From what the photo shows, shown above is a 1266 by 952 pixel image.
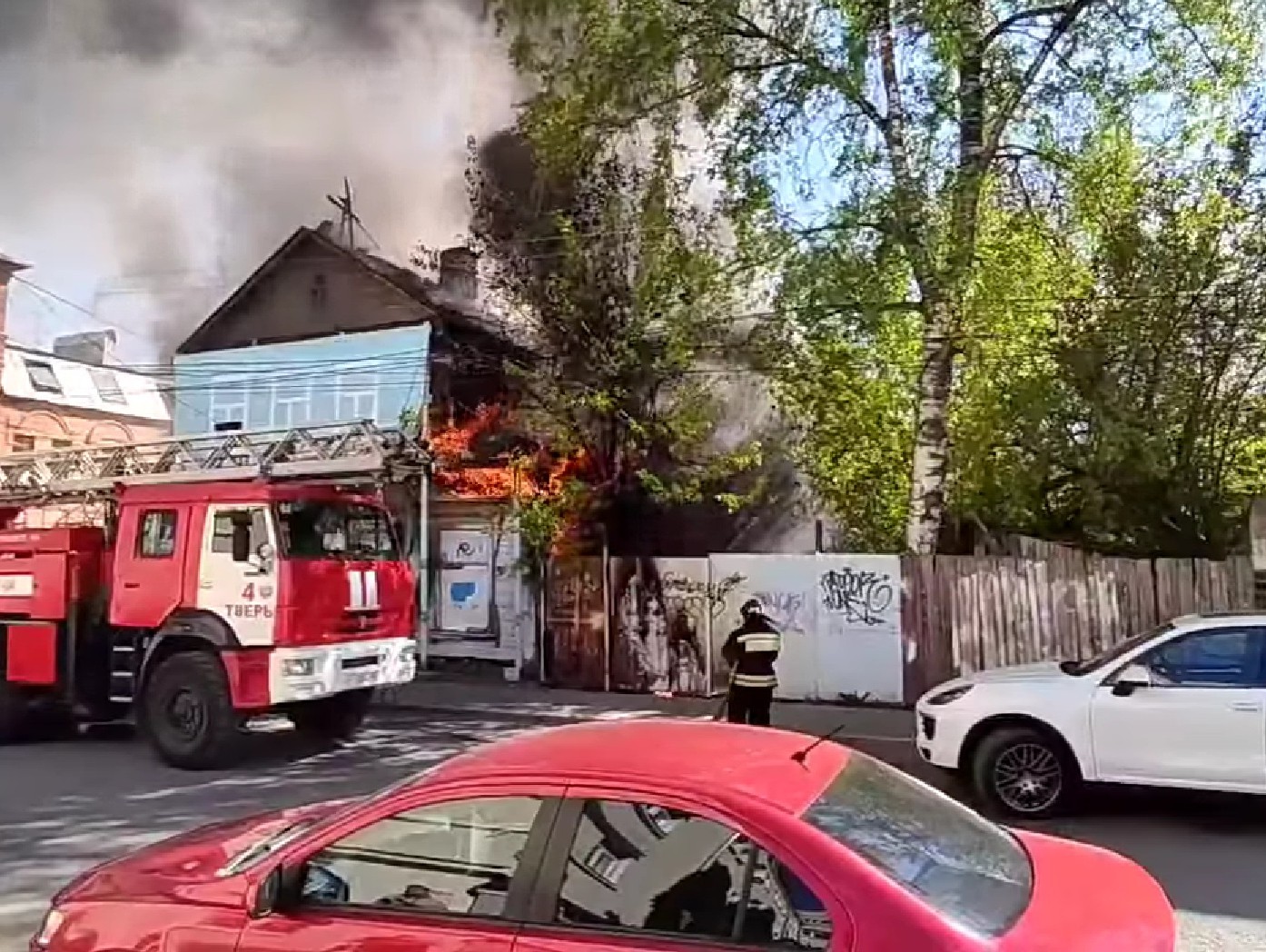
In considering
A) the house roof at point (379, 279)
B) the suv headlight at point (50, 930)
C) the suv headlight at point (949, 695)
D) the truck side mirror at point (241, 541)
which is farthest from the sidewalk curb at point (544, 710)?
the suv headlight at point (50, 930)

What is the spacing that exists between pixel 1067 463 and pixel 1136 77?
4776mm

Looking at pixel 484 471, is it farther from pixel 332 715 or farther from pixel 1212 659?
pixel 1212 659

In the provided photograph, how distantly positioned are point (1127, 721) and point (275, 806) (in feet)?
20.3

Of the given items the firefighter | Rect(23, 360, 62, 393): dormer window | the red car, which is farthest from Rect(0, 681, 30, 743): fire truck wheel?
Rect(23, 360, 62, 393): dormer window

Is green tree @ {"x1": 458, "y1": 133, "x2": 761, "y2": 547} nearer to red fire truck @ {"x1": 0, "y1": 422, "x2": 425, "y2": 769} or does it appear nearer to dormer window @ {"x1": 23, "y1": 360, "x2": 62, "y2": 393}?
red fire truck @ {"x1": 0, "y1": 422, "x2": 425, "y2": 769}

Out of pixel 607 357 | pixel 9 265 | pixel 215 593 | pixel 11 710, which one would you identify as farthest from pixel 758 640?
pixel 9 265

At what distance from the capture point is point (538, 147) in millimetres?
17109

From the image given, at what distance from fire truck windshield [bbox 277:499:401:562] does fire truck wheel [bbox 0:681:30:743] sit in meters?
4.29

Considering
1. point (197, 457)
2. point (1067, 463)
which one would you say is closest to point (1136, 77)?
point (1067, 463)

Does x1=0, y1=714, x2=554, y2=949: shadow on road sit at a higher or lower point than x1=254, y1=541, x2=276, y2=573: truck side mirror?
lower

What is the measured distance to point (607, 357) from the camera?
19344 mm

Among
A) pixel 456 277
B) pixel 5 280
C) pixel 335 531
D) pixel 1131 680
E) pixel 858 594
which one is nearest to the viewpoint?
pixel 1131 680

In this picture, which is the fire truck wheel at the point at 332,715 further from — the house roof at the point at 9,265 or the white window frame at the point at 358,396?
the house roof at the point at 9,265

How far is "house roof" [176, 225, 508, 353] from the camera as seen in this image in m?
24.0
